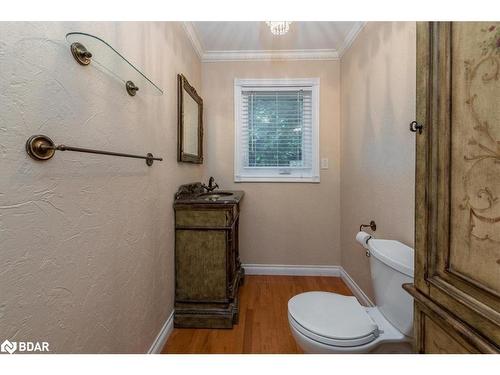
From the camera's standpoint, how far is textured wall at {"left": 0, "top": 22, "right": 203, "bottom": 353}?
2.01 feet

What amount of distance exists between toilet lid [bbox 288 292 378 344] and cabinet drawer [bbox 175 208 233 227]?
70 centimetres

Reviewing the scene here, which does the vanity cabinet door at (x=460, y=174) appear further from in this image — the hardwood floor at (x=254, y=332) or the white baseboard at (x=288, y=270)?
the white baseboard at (x=288, y=270)

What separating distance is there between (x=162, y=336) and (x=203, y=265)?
473mm

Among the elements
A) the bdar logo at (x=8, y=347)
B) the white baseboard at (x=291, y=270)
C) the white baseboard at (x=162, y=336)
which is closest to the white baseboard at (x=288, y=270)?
the white baseboard at (x=291, y=270)

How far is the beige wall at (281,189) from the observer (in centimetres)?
248

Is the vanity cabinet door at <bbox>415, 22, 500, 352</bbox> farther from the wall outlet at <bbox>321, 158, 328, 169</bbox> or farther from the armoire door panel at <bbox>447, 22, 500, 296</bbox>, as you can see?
the wall outlet at <bbox>321, 158, 328, 169</bbox>

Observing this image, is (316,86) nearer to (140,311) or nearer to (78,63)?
(78,63)

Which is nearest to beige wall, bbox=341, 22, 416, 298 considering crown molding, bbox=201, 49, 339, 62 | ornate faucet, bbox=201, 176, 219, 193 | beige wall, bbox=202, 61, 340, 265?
beige wall, bbox=202, 61, 340, 265

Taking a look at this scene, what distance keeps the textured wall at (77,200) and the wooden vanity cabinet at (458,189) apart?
1018 mm

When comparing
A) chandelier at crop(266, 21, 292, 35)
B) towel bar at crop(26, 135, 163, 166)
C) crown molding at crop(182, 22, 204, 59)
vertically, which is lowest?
towel bar at crop(26, 135, 163, 166)

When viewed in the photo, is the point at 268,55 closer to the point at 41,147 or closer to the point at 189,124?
the point at 189,124

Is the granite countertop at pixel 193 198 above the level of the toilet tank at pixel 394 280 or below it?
above
